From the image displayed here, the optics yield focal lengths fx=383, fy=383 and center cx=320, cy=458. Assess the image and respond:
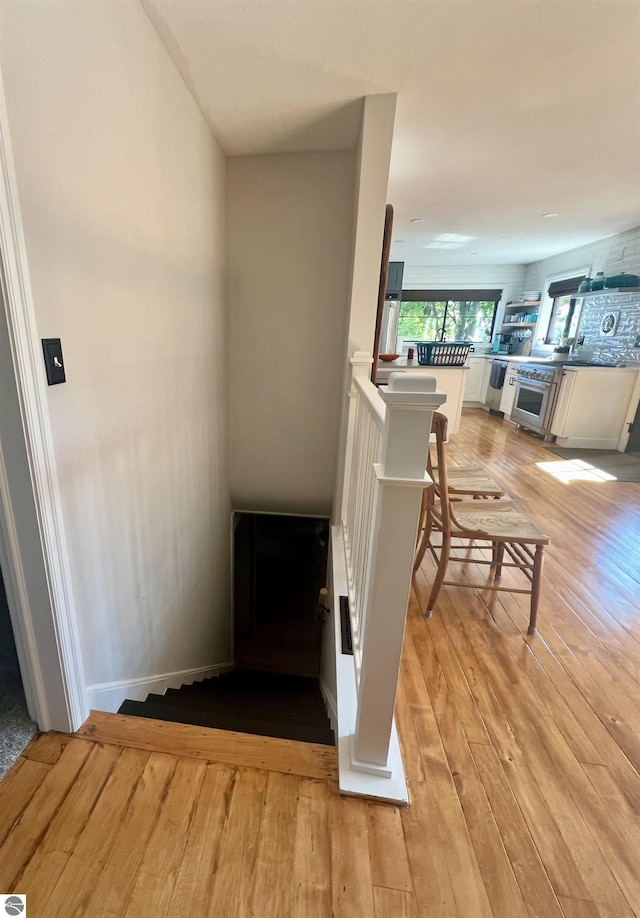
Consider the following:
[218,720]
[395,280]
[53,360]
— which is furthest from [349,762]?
[395,280]

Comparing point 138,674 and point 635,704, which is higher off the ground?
point 635,704

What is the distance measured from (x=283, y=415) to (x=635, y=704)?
2.45 metres

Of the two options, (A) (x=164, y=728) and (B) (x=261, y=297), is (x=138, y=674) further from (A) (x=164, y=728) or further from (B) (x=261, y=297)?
(B) (x=261, y=297)

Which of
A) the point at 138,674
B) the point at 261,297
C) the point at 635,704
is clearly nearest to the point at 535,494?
the point at 635,704

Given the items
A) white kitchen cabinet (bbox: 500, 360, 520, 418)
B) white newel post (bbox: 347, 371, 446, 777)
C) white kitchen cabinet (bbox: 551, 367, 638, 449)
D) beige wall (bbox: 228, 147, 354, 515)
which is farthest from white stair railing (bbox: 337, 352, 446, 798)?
white kitchen cabinet (bbox: 500, 360, 520, 418)

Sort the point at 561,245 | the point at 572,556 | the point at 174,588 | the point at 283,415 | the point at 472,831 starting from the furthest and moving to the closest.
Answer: the point at 561,245, the point at 283,415, the point at 572,556, the point at 174,588, the point at 472,831

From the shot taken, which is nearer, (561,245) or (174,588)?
(174,588)

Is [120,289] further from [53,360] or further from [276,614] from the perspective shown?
[276,614]

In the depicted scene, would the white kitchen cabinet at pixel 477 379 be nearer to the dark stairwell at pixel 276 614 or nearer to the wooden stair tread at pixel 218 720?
the dark stairwell at pixel 276 614

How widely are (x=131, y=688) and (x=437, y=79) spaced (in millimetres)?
3011

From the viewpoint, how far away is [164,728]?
1267 mm

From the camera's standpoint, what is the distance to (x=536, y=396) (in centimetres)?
535

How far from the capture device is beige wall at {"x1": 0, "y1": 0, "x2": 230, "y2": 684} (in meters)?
0.96

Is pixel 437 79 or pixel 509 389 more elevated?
pixel 437 79
